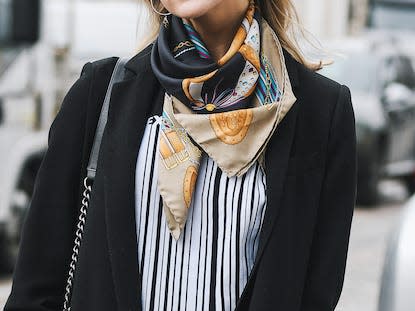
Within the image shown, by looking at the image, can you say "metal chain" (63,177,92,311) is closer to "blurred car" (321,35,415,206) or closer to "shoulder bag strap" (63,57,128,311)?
"shoulder bag strap" (63,57,128,311)

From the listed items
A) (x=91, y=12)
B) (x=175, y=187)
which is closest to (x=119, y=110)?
(x=175, y=187)

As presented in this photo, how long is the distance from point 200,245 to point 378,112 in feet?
33.8

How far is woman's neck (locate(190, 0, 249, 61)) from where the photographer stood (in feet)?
7.92

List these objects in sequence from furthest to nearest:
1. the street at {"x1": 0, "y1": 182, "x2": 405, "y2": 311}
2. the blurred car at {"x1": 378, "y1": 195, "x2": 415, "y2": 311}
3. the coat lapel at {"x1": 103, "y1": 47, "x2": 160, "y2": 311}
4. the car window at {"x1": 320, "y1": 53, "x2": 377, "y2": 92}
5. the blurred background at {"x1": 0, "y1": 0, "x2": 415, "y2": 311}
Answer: the car window at {"x1": 320, "y1": 53, "x2": 377, "y2": 92}
the street at {"x1": 0, "y1": 182, "x2": 405, "y2": 311}
the blurred background at {"x1": 0, "y1": 0, "x2": 415, "y2": 311}
the blurred car at {"x1": 378, "y1": 195, "x2": 415, "y2": 311}
the coat lapel at {"x1": 103, "y1": 47, "x2": 160, "y2": 311}

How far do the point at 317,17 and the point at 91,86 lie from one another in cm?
2972

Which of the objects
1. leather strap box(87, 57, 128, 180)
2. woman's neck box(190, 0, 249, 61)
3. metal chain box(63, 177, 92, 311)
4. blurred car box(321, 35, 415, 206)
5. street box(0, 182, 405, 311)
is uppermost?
woman's neck box(190, 0, 249, 61)

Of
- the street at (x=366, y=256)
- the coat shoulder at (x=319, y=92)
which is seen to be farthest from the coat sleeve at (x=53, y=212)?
the street at (x=366, y=256)

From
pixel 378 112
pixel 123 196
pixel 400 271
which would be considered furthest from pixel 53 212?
pixel 378 112

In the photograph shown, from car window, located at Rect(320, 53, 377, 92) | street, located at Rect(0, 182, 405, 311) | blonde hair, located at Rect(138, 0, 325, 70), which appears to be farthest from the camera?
car window, located at Rect(320, 53, 377, 92)

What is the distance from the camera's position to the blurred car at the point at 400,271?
3.72m

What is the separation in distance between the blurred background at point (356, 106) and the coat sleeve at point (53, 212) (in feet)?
0.79

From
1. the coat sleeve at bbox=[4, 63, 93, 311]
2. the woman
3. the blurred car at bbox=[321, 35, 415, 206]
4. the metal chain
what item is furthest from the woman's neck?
the blurred car at bbox=[321, 35, 415, 206]

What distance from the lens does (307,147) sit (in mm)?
2402

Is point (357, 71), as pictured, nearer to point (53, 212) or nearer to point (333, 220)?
point (333, 220)
